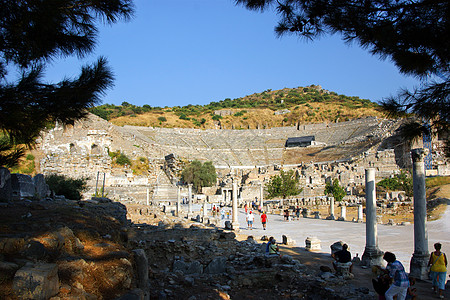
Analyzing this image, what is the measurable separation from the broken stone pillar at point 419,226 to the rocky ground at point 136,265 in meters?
1.35

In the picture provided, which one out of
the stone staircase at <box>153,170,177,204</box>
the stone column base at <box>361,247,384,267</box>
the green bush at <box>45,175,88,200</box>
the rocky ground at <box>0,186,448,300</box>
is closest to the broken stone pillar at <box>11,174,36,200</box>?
the rocky ground at <box>0,186,448,300</box>

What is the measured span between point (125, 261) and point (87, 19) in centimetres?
449

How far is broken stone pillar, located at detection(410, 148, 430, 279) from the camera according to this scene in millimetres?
8641

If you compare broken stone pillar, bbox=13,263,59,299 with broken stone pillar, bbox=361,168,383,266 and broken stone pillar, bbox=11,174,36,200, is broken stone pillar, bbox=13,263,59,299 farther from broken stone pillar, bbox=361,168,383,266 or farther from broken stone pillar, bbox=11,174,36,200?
broken stone pillar, bbox=11,174,36,200

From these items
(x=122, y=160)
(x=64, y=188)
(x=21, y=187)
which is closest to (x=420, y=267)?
(x=21, y=187)

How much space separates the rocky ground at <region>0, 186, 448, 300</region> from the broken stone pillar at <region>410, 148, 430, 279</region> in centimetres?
135

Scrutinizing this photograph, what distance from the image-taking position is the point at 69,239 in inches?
203

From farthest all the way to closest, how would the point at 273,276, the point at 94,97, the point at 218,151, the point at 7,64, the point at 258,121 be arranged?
the point at 258,121 < the point at 218,151 < the point at 273,276 < the point at 94,97 < the point at 7,64

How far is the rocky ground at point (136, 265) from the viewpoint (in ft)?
13.5

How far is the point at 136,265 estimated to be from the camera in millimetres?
5586

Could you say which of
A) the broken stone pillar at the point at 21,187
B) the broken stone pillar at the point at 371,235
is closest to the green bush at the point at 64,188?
the broken stone pillar at the point at 21,187

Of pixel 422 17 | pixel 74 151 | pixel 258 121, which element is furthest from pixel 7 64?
pixel 258 121

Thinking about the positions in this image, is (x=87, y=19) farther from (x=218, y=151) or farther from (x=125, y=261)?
(x=218, y=151)

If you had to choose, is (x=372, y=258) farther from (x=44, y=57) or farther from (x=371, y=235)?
(x=44, y=57)
